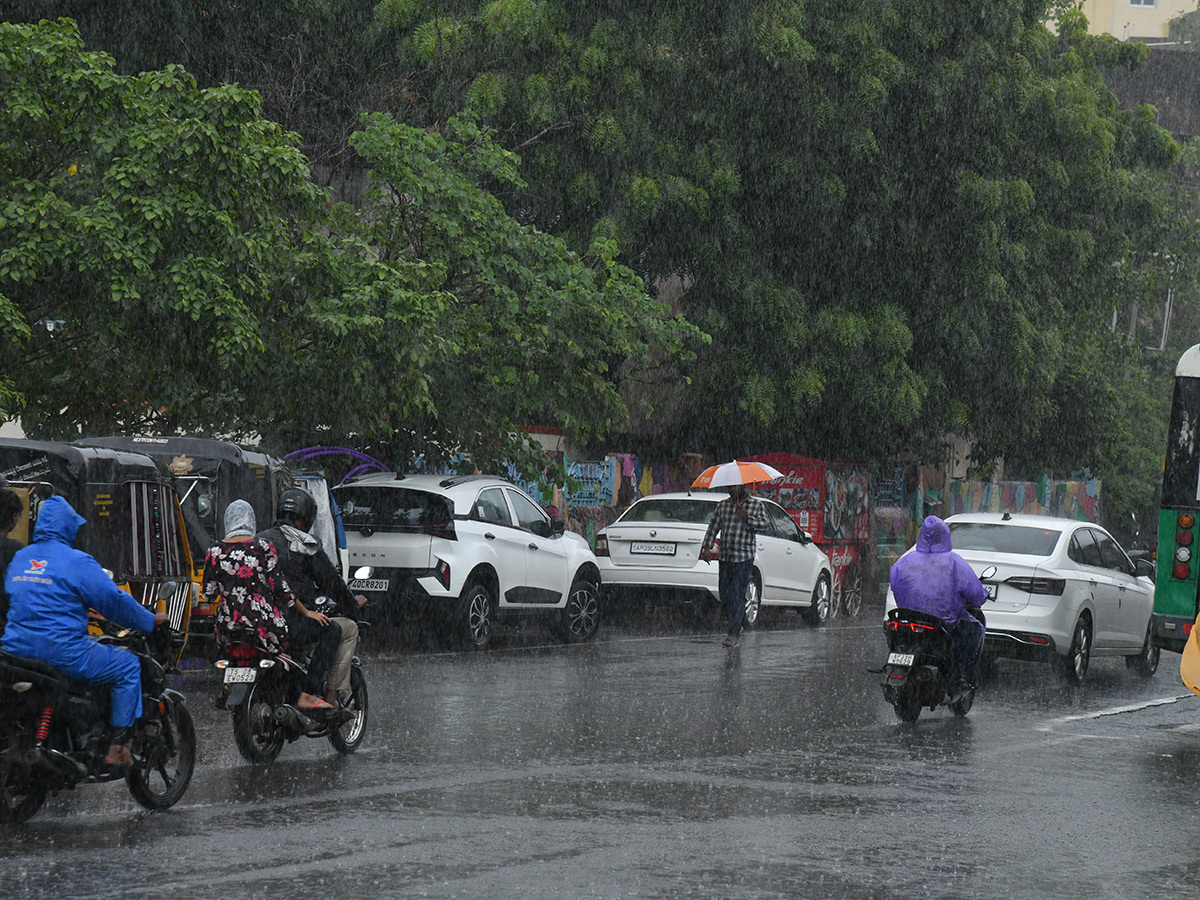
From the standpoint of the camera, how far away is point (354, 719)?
10039 mm

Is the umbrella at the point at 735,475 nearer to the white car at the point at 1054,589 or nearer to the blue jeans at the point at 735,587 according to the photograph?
the blue jeans at the point at 735,587

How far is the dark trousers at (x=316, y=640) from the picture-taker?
31.3ft

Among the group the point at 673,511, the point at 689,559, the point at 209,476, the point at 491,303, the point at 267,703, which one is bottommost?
the point at 267,703

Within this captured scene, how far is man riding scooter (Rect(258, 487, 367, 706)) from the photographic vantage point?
9.55 metres

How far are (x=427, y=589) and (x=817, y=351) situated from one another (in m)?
9.90

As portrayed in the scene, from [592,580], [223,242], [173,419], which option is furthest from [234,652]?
[592,580]

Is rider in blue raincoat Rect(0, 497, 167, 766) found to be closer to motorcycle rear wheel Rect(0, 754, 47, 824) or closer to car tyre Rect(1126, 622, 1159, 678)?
motorcycle rear wheel Rect(0, 754, 47, 824)

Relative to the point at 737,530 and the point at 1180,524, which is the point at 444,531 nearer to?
the point at 737,530

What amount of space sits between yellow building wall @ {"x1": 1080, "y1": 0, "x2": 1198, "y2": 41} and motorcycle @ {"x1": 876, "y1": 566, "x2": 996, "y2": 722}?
7497 cm

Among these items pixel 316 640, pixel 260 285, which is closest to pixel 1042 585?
pixel 260 285

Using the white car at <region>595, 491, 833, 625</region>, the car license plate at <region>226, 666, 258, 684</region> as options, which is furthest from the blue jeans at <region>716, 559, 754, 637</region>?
the car license plate at <region>226, 666, 258, 684</region>

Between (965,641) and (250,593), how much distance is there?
565cm

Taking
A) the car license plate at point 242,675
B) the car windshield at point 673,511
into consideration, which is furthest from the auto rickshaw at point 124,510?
the car windshield at point 673,511

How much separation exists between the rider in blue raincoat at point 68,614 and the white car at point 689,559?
12250mm
